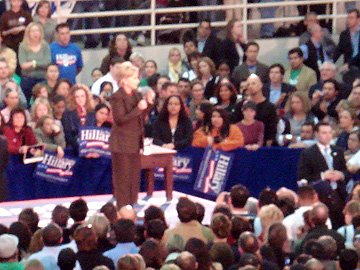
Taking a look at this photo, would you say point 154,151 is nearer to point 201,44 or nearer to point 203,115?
point 203,115

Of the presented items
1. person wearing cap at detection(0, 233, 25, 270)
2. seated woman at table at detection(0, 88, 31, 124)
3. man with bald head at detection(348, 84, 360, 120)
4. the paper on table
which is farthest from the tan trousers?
man with bald head at detection(348, 84, 360, 120)

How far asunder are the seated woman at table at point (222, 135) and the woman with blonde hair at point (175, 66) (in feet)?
9.05

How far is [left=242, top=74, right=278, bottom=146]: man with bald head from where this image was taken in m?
19.8

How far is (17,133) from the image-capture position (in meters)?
18.6

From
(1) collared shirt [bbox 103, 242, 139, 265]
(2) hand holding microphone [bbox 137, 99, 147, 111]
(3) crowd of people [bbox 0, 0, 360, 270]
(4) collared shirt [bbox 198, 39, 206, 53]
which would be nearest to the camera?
(3) crowd of people [bbox 0, 0, 360, 270]

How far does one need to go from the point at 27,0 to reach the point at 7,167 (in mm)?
3981

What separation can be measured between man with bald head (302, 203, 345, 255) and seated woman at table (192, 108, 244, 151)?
14.6 feet

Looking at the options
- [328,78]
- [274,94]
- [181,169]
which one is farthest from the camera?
[328,78]

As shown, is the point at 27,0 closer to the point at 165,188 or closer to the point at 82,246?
the point at 165,188

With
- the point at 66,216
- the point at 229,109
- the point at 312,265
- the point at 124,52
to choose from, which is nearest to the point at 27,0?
the point at 124,52

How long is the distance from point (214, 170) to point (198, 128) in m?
0.70

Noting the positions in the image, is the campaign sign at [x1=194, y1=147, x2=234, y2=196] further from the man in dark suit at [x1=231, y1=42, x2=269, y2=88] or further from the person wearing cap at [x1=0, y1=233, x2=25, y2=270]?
the person wearing cap at [x1=0, y1=233, x2=25, y2=270]

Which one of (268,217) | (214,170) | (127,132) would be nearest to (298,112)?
(214,170)

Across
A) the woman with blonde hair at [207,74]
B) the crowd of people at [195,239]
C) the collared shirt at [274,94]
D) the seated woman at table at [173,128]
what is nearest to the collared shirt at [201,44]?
the woman with blonde hair at [207,74]
